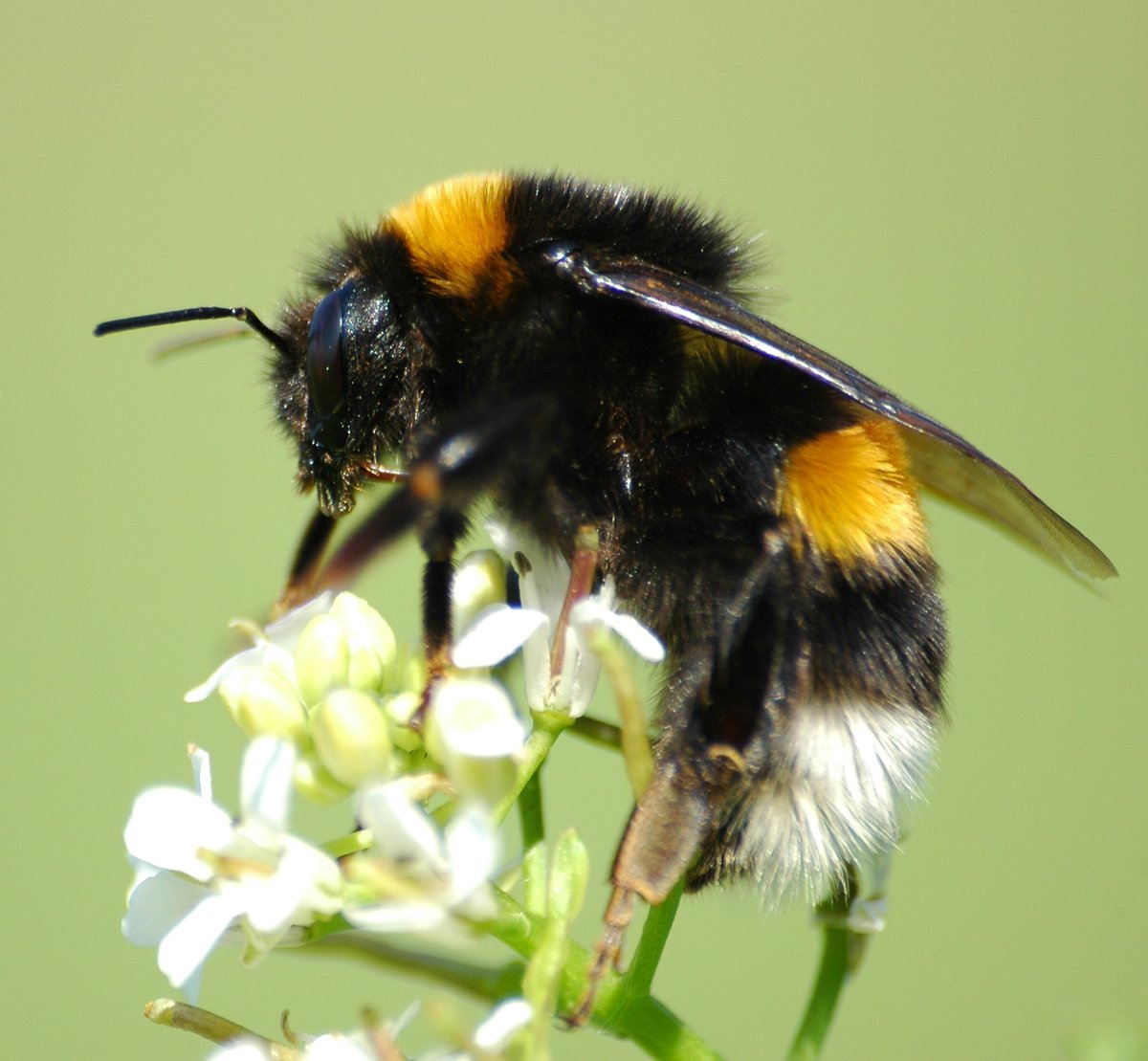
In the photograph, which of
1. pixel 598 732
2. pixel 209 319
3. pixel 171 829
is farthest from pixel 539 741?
pixel 209 319

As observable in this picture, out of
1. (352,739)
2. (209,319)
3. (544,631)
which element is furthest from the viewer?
(209,319)

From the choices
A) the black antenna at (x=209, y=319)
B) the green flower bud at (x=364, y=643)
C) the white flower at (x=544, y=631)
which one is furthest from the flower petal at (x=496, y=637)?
the black antenna at (x=209, y=319)

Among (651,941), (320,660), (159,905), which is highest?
(320,660)

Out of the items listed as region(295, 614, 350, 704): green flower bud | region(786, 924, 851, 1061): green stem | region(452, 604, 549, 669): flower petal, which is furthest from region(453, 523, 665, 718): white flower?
region(786, 924, 851, 1061): green stem

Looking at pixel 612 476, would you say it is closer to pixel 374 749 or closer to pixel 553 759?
pixel 374 749

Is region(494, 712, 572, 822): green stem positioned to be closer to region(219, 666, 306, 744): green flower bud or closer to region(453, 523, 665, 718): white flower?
region(453, 523, 665, 718): white flower

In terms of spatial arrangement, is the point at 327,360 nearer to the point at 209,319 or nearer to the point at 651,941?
the point at 209,319

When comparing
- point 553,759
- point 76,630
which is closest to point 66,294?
point 76,630

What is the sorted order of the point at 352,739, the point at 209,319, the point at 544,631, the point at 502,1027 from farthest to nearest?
the point at 209,319, the point at 544,631, the point at 352,739, the point at 502,1027
